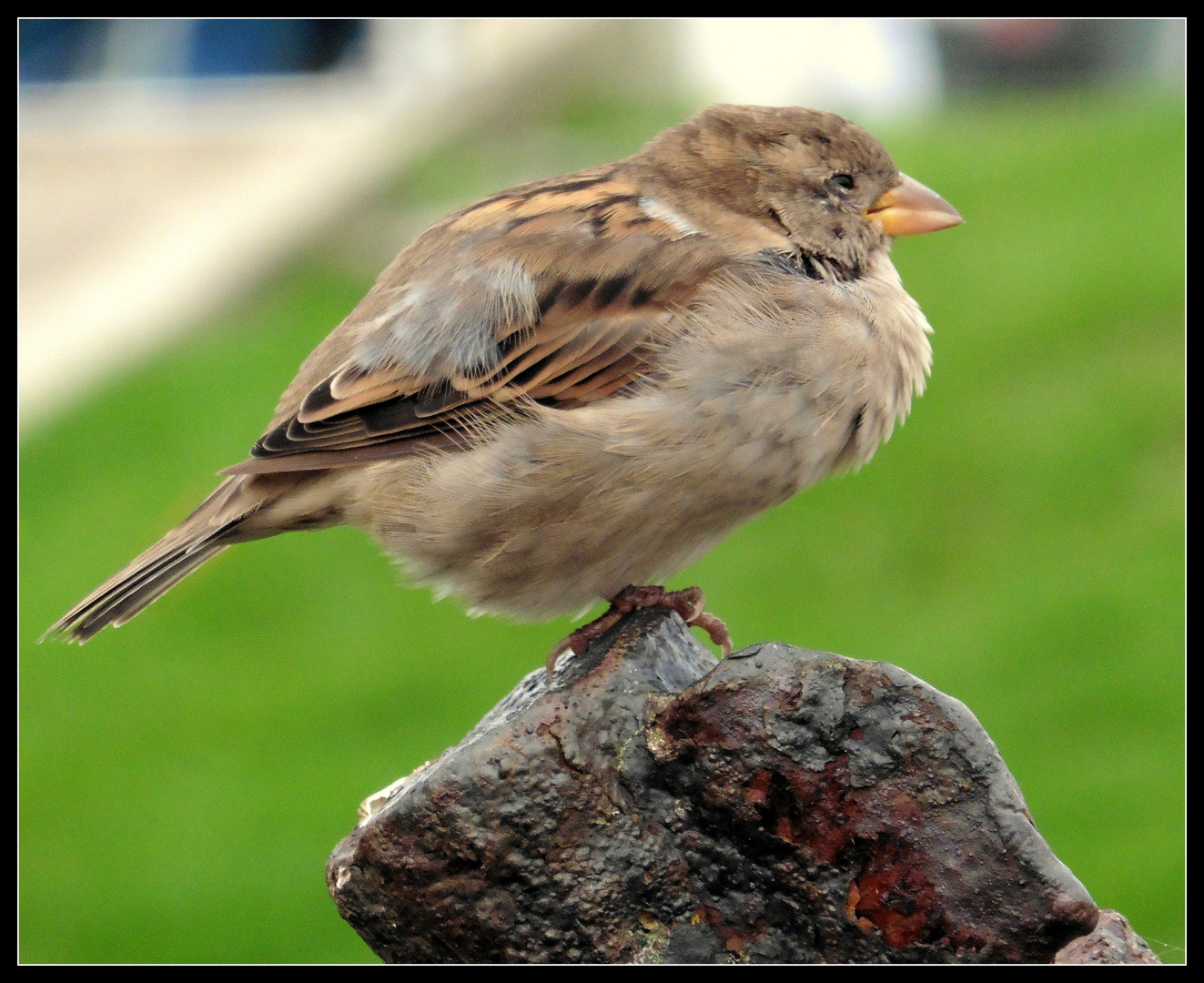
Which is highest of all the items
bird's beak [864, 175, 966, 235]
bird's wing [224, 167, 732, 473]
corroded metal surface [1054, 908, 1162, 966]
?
bird's beak [864, 175, 966, 235]

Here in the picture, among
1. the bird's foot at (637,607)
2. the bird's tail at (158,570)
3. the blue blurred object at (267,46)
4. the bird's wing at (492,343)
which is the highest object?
the blue blurred object at (267,46)

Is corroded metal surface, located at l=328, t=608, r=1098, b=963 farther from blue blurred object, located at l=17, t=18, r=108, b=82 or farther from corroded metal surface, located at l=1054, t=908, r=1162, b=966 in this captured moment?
blue blurred object, located at l=17, t=18, r=108, b=82

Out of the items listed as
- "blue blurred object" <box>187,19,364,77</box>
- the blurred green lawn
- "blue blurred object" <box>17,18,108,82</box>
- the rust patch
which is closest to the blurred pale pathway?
"blue blurred object" <box>187,19,364,77</box>

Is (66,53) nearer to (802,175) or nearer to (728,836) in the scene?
(802,175)

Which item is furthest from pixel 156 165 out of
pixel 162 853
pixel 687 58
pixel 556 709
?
pixel 556 709

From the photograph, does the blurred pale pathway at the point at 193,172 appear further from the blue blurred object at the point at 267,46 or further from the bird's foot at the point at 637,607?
the bird's foot at the point at 637,607

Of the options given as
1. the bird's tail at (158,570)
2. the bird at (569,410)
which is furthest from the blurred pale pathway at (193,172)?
the bird at (569,410)

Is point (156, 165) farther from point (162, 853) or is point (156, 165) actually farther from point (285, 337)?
point (162, 853)
